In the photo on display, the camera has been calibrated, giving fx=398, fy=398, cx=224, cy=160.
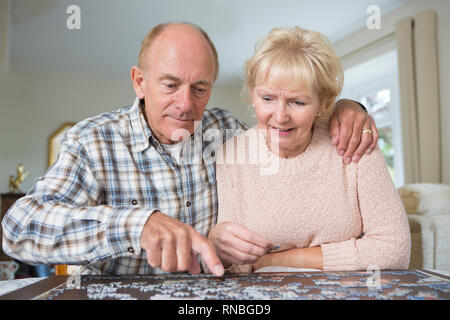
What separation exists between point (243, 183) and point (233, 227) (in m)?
0.30

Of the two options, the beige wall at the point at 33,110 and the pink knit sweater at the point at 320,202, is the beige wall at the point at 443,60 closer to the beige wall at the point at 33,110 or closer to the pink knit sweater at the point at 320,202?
the pink knit sweater at the point at 320,202

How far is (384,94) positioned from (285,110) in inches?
133

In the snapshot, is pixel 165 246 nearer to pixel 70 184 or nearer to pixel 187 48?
pixel 70 184

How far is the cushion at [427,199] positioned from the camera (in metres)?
2.10

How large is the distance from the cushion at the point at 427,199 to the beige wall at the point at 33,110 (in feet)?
6.82

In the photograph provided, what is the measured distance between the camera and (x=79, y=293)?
740 mm

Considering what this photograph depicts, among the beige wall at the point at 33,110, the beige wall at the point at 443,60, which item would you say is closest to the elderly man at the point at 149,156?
the beige wall at the point at 33,110

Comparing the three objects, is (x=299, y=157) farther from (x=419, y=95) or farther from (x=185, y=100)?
(x=419, y=95)

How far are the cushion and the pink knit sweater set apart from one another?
112 cm

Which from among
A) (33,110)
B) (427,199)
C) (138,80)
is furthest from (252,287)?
(33,110)

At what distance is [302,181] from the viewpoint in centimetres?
123

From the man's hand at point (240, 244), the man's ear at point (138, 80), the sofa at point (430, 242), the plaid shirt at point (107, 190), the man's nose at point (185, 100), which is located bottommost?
the sofa at point (430, 242)

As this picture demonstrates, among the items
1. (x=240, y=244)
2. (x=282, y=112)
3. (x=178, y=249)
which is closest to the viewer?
(x=178, y=249)

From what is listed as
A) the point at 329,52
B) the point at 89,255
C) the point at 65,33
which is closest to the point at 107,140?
the point at 89,255
